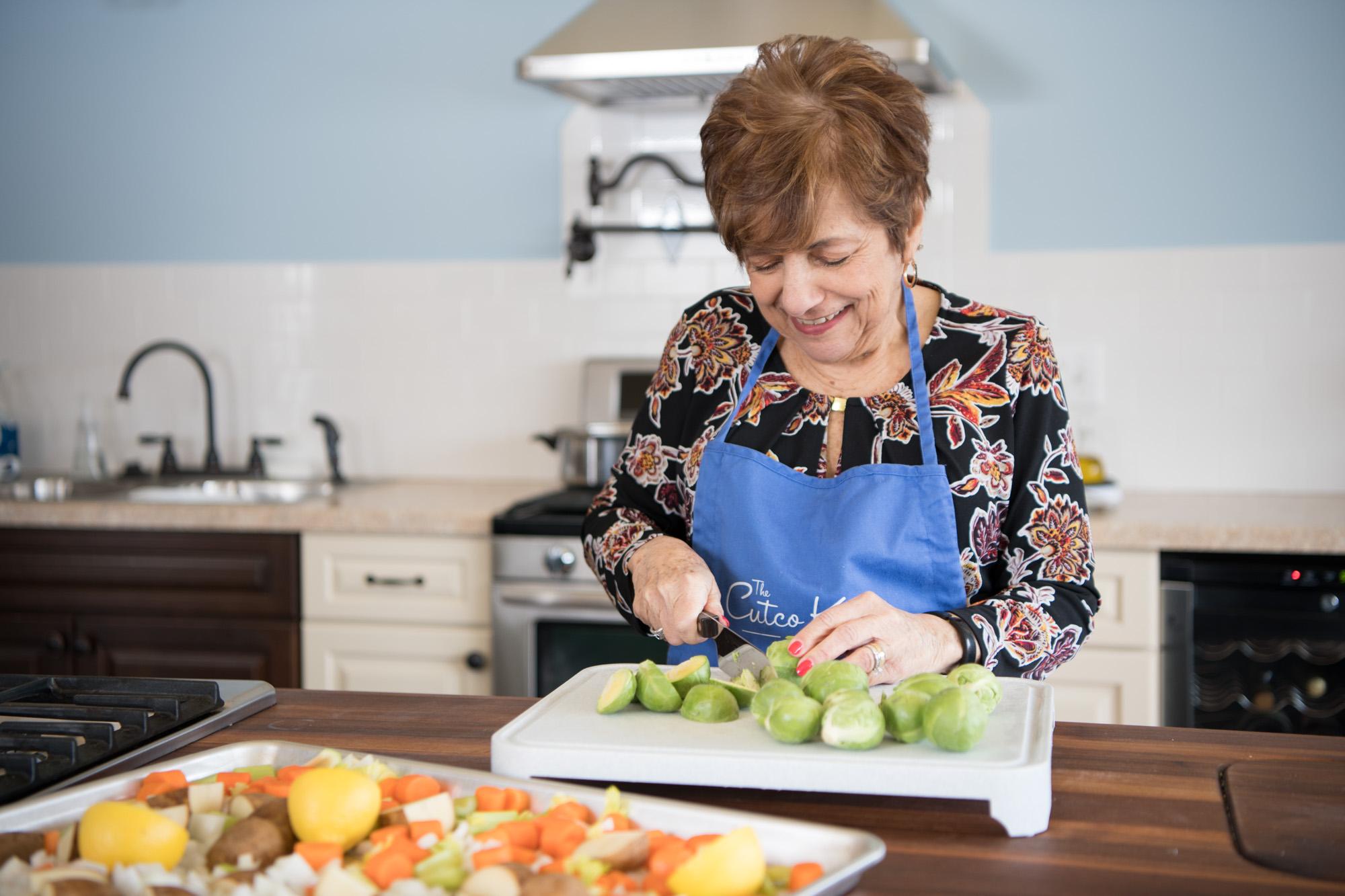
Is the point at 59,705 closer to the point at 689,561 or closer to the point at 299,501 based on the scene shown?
the point at 689,561

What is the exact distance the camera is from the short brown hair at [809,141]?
143 cm

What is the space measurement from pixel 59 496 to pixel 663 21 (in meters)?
1.87

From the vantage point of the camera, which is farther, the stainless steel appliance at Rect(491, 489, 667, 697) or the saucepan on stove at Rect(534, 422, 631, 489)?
the saucepan on stove at Rect(534, 422, 631, 489)

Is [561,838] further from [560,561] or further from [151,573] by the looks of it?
[151,573]

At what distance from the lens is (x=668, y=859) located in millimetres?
836

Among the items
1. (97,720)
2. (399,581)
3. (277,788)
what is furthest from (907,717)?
(399,581)

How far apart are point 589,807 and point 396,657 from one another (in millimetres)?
2039

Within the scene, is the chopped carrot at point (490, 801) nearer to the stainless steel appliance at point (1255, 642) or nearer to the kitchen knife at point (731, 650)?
the kitchen knife at point (731, 650)

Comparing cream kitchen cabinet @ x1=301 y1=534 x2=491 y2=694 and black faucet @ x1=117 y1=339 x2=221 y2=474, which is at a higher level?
black faucet @ x1=117 y1=339 x2=221 y2=474

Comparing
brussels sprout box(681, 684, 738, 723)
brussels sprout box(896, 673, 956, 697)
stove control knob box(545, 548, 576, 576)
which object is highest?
brussels sprout box(896, 673, 956, 697)

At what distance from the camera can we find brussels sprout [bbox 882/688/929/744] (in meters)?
1.04

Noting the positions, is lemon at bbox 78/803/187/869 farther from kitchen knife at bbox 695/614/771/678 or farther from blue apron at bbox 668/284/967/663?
blue apron at bbox 668/284/967/663

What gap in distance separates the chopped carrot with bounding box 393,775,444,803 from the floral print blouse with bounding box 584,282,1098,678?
61 centimetres

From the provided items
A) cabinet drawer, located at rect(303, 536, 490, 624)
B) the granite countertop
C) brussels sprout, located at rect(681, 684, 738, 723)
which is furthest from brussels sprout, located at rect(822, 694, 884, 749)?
cabinet drawer, located at rect(303, 536, 490, 624)
